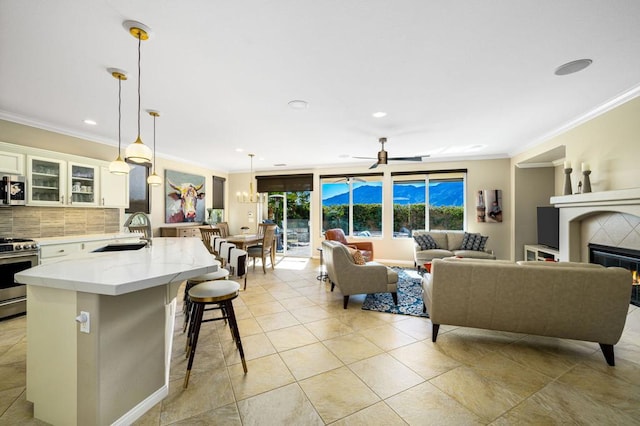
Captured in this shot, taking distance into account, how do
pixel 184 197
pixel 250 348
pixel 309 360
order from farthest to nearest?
pixel 184 197, pixel 250 348, pixel 309 360

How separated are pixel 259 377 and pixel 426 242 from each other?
4.71 m

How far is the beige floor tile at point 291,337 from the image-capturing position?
8.26 ft

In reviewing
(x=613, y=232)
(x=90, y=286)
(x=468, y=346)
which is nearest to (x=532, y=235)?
(x=613, y=232)

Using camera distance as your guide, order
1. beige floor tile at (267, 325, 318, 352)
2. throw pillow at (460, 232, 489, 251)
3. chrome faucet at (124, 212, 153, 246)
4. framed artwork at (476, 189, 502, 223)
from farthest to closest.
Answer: framed artwork at (476, 189, 502, 223) → throw pillow at (460, 232, 489, 251) → chrome faucet at (124, 212, 153, 246) → beige floor tile at (267, 325, 318, 352)

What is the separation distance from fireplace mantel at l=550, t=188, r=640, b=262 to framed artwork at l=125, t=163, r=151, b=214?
7.18 metres

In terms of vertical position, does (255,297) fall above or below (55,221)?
below

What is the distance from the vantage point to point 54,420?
1.51 metres

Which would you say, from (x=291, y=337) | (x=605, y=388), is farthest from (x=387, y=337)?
(x=605, y=388)

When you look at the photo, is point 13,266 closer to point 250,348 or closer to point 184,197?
point 250,348

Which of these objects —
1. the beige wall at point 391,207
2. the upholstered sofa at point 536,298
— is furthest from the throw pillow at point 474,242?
the upholstered sofa at point 536,298

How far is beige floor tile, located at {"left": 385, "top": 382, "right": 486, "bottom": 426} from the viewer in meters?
1.61

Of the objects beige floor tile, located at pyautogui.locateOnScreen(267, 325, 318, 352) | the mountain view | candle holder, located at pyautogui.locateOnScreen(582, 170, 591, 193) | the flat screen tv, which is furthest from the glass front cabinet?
the flat screen tv

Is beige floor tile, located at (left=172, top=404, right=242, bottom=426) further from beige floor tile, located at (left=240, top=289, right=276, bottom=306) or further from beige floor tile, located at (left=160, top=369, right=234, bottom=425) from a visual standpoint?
beige floor tile, located at (left=240, top=289, right=276, bottom=306)

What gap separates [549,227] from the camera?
15.6 feet
